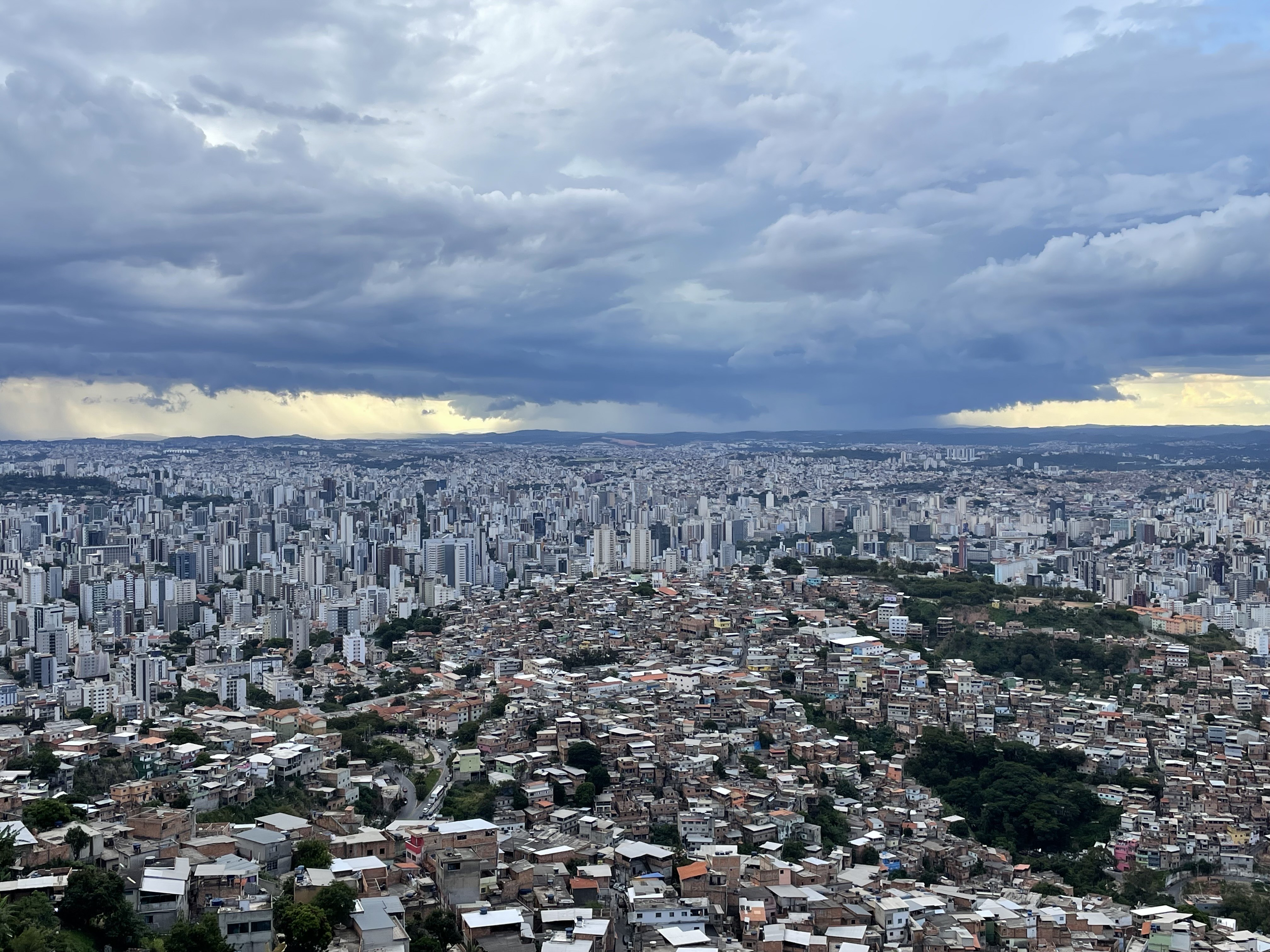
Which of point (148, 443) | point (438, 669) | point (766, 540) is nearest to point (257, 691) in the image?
point (438, 669)

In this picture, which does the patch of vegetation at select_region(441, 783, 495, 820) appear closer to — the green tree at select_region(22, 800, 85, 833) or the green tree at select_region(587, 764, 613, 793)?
the green tree at select_region(587, 764, 613, 793)

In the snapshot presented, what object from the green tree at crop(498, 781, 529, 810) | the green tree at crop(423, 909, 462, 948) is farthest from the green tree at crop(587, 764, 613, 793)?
the green tree at crop(423, 909, 462, 948)

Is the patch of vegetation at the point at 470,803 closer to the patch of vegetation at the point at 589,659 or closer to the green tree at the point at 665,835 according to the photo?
the green tree at the point at 665,835

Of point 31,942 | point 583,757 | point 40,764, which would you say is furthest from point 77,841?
point 583,757

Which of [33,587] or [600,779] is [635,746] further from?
[33,587]

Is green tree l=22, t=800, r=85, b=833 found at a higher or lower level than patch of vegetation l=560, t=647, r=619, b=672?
→ higher
